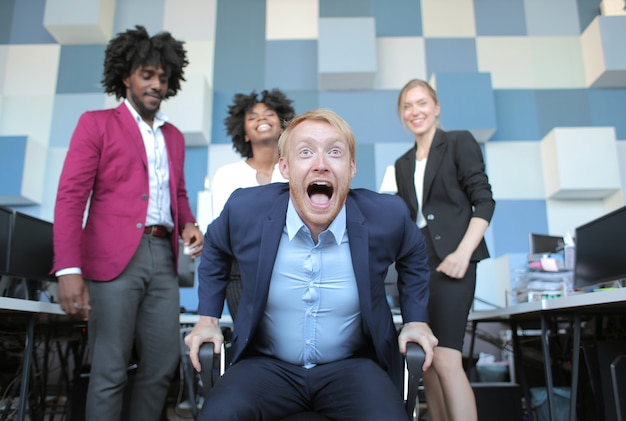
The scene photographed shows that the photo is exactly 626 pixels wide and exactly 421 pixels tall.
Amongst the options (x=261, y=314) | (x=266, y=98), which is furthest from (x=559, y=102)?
(x=261, y=314)

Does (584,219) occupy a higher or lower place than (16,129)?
lower

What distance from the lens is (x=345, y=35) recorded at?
5.27m

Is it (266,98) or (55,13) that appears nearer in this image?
(266,98)

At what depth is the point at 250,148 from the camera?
9.70 ft

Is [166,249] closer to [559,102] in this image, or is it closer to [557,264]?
[557,264]

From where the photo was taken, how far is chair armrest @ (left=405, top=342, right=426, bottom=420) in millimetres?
1360

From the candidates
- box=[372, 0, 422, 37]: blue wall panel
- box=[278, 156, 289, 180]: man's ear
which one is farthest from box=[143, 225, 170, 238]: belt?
box=[372, 0, 422, 37]: blue wall panel

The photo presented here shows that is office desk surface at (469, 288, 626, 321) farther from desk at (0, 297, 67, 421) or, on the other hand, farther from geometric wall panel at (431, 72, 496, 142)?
geometric wall panel at (431, 72, 496, 142)

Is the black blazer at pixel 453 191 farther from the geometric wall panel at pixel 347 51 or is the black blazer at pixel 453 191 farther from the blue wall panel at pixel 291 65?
the blue wall panel at pixel 291 65

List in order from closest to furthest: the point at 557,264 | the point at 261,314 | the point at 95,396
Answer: the point at 261,314
the point at 95,396
the point at 557,264

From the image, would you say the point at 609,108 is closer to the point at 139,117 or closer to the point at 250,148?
the point at 250,148

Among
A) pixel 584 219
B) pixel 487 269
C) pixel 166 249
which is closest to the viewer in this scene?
pixel 166 249

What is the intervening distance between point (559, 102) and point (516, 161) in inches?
30.9

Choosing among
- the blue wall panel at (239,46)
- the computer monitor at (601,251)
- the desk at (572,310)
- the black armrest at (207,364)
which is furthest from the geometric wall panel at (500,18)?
the black armrest at (207,364)
